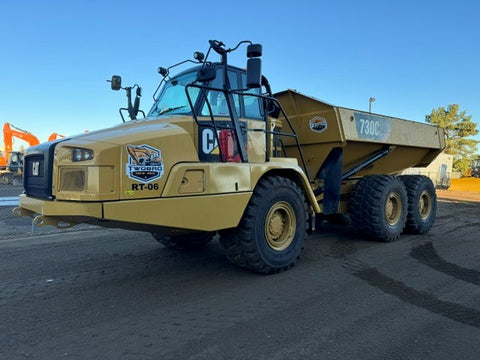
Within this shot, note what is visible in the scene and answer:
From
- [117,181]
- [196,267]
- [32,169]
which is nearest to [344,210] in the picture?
[196,267]

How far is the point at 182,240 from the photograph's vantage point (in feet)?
18.0

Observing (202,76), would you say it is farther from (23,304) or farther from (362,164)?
(362,164)

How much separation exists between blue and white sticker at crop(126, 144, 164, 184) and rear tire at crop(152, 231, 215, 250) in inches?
87.6

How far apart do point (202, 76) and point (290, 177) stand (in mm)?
1919

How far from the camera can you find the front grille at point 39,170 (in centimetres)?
340

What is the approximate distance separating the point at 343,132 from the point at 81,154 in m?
4.01

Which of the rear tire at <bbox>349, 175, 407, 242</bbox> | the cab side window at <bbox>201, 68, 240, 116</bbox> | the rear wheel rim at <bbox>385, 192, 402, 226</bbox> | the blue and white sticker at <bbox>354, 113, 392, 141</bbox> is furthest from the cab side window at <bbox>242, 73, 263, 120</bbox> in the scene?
the rear wheel rim at <bbox>385, 192, 402, 226</bbox>

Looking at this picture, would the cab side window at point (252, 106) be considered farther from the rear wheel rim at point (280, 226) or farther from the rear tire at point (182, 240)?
the rear tire at point (182, 240)

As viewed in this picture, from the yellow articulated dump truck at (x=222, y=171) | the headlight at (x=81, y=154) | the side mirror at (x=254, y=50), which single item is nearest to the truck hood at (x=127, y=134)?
the yellow articulated dump truck at (x=222, y=171)

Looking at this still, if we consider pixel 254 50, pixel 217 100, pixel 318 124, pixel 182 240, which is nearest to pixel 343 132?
pixel 318 124

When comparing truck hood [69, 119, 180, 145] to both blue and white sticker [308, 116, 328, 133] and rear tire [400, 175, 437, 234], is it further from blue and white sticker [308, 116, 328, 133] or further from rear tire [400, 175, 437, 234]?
rear tire [400, 175, 437, 234]

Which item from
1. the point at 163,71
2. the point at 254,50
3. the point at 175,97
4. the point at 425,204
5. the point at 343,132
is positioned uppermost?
the point at 163,71

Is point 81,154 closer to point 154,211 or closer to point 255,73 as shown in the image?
point 154,211

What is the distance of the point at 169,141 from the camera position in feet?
11.6
